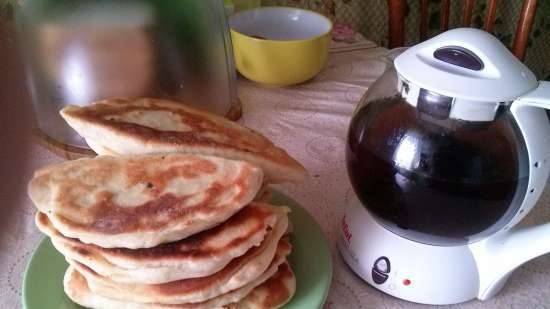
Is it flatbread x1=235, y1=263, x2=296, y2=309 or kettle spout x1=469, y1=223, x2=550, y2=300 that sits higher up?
flatbread x1=235, y1=263, x2=296, y2=309

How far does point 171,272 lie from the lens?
39 centimetres

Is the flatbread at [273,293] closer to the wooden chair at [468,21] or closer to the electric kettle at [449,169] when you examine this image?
the electric kettle at [449,169]

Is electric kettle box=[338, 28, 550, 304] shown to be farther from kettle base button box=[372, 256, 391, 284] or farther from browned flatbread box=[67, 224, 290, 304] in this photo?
browned flatbread box=[67, 224, 290, 304]

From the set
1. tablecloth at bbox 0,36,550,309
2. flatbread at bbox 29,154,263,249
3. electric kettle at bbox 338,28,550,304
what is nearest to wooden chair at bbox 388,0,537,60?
tablecloth at bbox 0,36,550,309

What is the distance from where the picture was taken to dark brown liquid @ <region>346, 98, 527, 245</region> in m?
0.44

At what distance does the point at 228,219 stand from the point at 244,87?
1.64 feet

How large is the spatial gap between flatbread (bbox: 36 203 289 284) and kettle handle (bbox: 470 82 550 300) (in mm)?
229

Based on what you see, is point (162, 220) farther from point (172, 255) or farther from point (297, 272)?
point (297, 272)

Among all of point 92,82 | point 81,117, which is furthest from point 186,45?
point 81,117

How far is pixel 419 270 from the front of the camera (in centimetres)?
49

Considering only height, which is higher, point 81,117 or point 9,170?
point 81,117

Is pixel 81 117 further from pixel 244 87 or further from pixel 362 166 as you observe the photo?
pixel 244 87

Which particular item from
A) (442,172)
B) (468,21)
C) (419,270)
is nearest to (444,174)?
(442,172)

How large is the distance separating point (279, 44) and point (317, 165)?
0.74 ft
